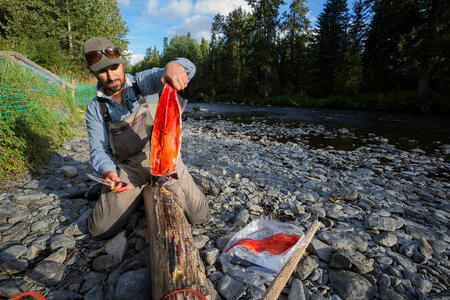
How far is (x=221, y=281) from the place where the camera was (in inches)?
72.8

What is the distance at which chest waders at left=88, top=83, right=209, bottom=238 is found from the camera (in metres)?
2.38

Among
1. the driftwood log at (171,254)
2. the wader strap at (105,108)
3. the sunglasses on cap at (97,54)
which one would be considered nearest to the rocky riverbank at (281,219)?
the driftwood log at (171,254)

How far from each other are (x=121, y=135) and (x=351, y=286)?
2.72 metres

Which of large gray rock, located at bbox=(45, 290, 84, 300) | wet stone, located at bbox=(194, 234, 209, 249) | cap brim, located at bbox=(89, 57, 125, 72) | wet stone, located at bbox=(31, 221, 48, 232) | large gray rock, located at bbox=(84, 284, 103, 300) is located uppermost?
cap brim, located at bbox=(89, 57, 125, 72)

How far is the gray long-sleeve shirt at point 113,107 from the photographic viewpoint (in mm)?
2553

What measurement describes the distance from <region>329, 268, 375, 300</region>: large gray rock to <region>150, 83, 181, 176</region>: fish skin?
1866 millimetres

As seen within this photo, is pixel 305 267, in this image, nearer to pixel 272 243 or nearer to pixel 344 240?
pixel 272 243

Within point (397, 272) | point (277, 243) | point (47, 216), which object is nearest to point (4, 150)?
point (47, 216)

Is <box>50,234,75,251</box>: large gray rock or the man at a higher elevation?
the man

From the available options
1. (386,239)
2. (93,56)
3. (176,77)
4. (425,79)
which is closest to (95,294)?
(176,77)

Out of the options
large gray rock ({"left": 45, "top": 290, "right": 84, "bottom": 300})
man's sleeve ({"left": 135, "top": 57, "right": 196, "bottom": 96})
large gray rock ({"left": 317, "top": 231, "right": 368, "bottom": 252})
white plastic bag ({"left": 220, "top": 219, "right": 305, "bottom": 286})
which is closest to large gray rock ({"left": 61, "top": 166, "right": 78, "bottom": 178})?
man's sleeve ({"left": 135, "top": 57, "right": 196, "bottom": 96})

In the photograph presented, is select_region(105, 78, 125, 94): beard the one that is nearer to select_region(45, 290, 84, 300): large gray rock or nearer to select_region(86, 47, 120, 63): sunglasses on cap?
select_region(86, 47, 120, 63): sunglasses on cap

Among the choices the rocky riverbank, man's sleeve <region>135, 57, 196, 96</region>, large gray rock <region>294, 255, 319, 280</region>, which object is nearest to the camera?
the rocky riverbank

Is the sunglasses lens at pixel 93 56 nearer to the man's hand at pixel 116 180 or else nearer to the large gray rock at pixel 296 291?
the man's hand at pixel 116 180
